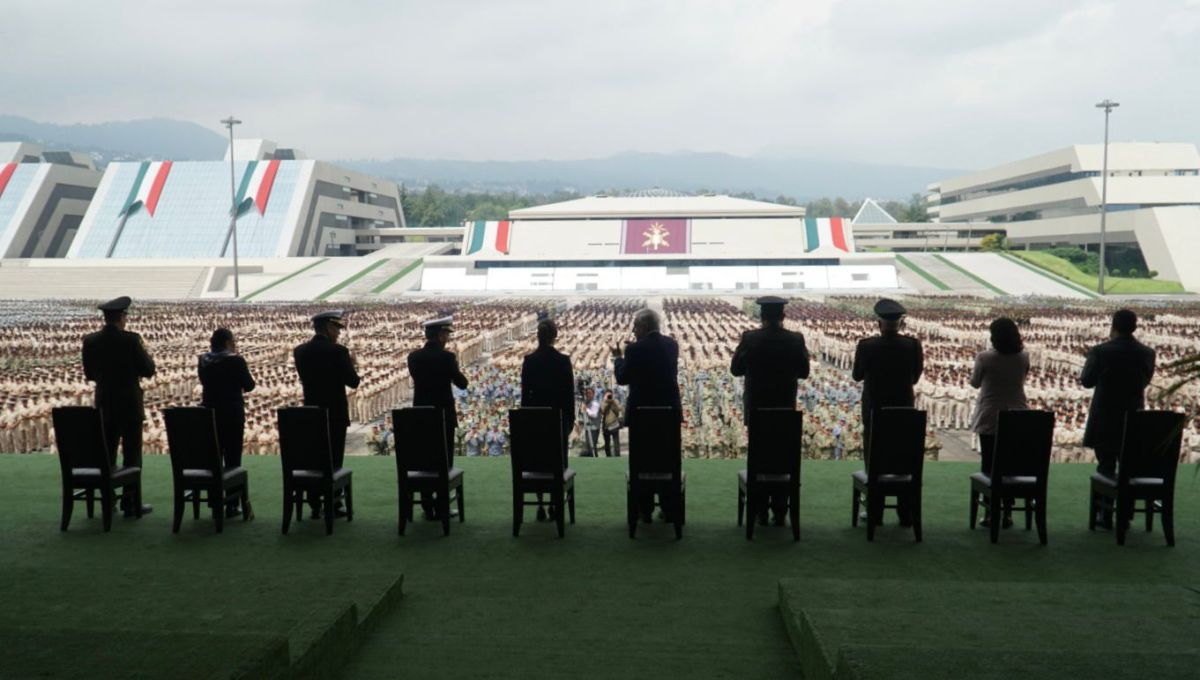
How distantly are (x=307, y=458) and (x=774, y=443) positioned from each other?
9.82 ft

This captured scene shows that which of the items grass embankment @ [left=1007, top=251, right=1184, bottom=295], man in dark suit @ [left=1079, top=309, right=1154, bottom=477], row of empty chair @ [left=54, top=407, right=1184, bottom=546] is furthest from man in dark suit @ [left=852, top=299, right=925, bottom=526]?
grass embankment @ [left=1007, top=251, right=1184, bottom=295]

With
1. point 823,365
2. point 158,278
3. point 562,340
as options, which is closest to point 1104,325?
point 823,365

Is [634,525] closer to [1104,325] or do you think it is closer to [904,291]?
[1104,325]

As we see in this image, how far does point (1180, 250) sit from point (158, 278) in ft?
194

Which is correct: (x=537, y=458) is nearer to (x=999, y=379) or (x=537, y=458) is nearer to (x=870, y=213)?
(x=999, y=379)

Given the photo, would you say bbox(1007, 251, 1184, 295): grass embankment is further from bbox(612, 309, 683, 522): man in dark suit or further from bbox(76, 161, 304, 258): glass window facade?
bbox(76, 161, 304, 258): glass window facade

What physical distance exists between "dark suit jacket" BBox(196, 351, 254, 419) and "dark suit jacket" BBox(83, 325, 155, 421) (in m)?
0.38

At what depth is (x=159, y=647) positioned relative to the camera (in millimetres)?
2809

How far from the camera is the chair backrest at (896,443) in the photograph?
5.50m

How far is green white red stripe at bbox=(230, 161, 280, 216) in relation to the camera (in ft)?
228

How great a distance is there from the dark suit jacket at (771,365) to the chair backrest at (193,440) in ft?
11.3

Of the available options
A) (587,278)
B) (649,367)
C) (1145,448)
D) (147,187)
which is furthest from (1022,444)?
(147,187)

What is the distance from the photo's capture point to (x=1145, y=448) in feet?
18.0

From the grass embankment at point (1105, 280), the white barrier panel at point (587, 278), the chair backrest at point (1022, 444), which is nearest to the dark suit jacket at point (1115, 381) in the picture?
the chair backrest at point (1022, 444)
